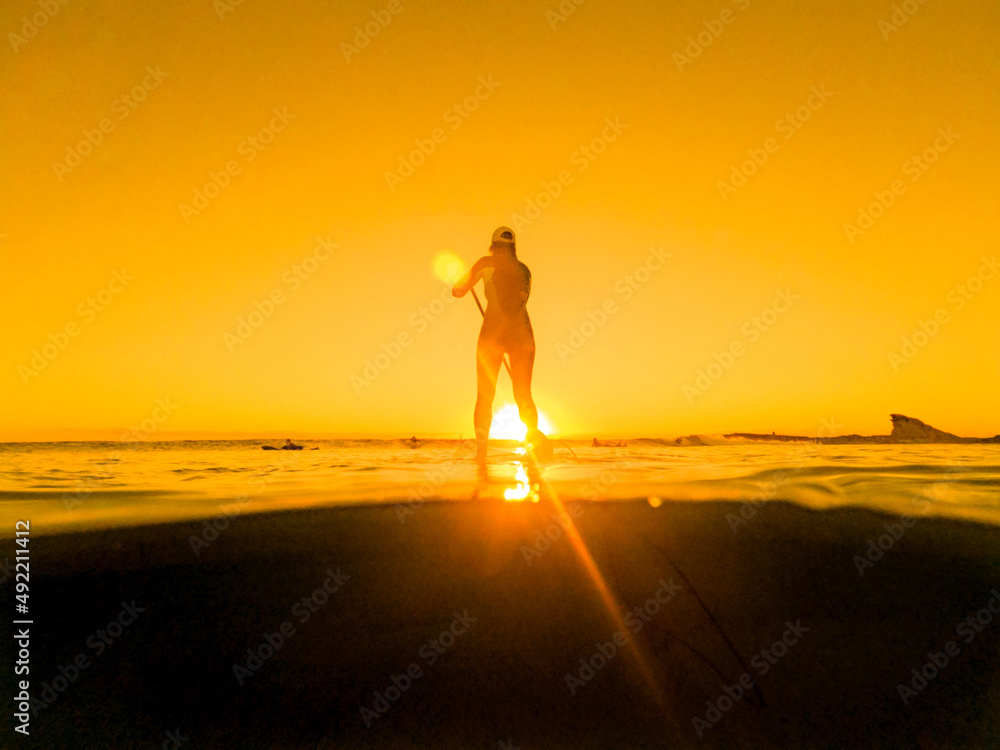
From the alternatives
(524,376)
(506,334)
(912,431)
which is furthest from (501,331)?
(912,431)

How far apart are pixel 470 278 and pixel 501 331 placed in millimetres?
979

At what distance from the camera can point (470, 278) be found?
657 centimetres

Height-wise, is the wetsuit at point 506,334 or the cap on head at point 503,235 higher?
the cap on head at point 503,235

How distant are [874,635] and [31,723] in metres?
2.89

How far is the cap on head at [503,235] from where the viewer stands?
21.5 feet

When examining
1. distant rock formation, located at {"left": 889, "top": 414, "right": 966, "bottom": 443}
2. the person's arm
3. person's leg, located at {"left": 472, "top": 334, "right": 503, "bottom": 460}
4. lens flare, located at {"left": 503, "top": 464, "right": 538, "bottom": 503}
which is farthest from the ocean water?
distant rock formation, located at {"left": 889, "top": 414, "right": 966, "bottom": 443}

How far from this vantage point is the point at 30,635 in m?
1.68

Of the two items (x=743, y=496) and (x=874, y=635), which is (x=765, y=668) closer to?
(x=874, y=635)

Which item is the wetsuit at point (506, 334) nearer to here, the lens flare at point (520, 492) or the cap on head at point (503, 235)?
the cap on head at point (503, 235)

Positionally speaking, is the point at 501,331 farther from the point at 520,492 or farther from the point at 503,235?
the point at 520,492

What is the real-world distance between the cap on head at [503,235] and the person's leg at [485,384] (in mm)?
1450

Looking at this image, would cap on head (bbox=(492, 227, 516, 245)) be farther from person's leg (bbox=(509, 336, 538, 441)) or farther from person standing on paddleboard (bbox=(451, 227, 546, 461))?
person's leg (bbox=(509, 336, 538, 441))

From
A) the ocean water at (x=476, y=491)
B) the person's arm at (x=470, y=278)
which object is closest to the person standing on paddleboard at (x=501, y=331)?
the person's arm at (x=470, y=278)

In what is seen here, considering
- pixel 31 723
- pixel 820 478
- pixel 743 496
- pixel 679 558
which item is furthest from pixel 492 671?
pixel 820 478
